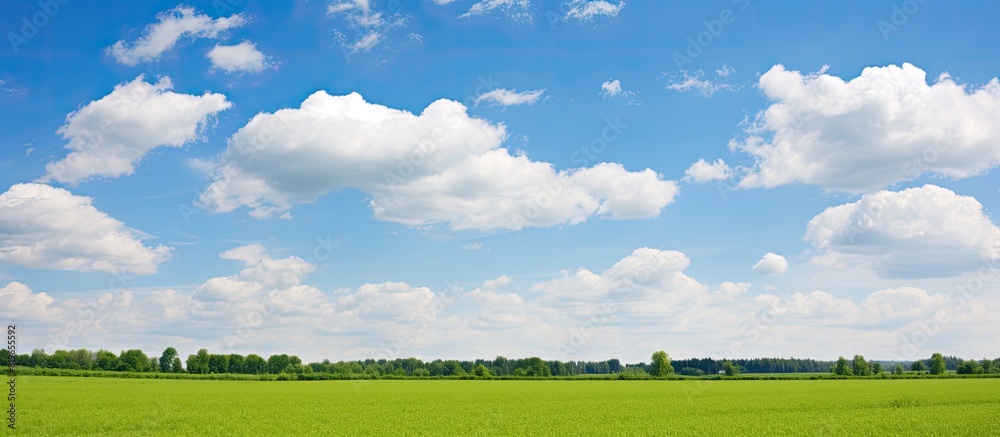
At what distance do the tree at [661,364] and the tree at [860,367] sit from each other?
189 feet

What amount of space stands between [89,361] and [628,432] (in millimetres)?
198330

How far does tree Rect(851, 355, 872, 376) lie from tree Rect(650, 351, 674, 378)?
189ft

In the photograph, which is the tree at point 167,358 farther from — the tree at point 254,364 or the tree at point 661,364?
the tree at point 661,364

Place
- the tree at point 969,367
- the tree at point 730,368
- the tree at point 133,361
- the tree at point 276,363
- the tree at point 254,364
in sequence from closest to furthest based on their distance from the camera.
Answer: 1. the tree at point 969,367
2. the tree at point 133,361
3. the tree at point 730,368
4. the tree at point 254,364
5. the tree at point 276,363

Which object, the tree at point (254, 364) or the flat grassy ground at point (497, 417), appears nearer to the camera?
the flat grassy ground at point (497, 417)

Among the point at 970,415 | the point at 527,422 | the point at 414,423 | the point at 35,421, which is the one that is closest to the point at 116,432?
the point at 35,421

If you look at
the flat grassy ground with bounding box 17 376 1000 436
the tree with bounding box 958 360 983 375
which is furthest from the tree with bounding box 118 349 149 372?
the tree with bounding box 958 360 983 375

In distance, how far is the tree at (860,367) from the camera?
172625 millimetres

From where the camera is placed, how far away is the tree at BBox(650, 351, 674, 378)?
525 feet

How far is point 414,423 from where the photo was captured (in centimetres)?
3434

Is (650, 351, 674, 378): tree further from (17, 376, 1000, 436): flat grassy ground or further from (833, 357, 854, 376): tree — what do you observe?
(17, 376, 1000, 436): flat grassy ground

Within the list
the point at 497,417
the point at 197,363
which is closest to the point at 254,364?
the point at 197,363

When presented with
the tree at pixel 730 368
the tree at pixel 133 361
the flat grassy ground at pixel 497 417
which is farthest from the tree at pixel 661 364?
the tree at pixel 133 361

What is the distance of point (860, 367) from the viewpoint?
6806 inches
